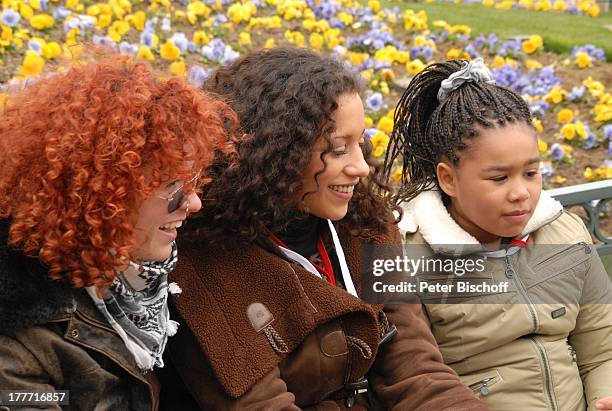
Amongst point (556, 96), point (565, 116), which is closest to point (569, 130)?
point (565, 116)

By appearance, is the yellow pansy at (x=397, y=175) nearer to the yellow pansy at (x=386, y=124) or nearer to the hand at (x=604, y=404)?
the yellow pansy at (x=386, y=124)

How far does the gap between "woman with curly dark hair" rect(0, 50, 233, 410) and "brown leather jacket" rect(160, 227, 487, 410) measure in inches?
9.2

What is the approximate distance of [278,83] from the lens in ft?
7.36

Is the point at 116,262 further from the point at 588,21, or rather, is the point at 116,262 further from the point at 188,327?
the point at 588,21

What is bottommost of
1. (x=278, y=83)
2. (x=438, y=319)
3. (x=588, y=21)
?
(x=588, y=21)

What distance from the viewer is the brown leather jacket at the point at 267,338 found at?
2168 mm

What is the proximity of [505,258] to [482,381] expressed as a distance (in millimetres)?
377

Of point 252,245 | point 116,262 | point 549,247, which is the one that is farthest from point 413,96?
point 116,262

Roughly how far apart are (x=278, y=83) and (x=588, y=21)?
697 centimetres

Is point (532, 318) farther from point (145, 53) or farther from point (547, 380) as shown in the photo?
point (145, 53)

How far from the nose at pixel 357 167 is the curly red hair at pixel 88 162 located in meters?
0.49

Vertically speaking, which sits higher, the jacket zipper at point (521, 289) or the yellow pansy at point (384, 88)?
the jacket zipper at point (521, 289)

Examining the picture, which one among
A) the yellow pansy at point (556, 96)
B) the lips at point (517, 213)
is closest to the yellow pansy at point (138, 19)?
the yellow pansy at point (556, 96)

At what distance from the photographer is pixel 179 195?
77.0 inches
